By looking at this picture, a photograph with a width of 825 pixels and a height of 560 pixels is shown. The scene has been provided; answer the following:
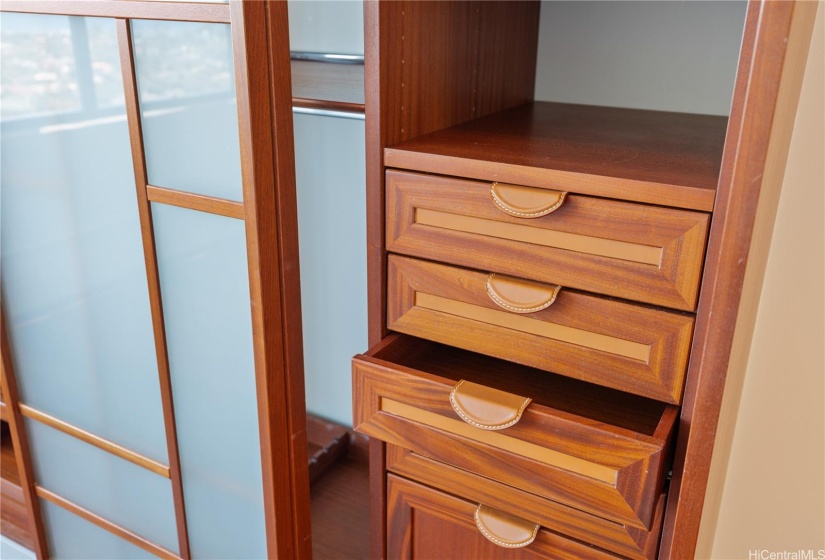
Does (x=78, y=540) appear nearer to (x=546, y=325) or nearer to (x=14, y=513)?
(x=14, y=513)

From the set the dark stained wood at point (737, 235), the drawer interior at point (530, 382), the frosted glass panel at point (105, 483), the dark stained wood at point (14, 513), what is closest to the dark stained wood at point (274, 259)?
the drawer interior at point (530, 382)

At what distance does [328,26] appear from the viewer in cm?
102

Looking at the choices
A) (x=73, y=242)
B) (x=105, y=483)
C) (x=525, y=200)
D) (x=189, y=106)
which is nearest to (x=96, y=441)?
(x=105, y=483)

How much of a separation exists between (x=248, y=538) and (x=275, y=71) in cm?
63

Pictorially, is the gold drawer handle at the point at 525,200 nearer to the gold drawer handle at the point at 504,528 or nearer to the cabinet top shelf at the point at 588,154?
the cabinet top shelf at the point at 588,154

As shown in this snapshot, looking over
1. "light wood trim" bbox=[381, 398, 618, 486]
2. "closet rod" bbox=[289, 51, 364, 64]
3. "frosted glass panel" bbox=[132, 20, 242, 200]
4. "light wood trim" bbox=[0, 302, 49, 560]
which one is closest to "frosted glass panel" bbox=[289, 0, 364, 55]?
"closet rod" bbox=[289, 51, 364, 64]

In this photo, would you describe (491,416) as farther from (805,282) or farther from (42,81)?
→ (42,81)

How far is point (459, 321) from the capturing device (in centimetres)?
83

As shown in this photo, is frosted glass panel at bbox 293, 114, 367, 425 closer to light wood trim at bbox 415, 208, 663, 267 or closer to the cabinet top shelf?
the cabinet top shelf

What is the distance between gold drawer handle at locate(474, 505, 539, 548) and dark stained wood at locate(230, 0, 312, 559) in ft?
0.81

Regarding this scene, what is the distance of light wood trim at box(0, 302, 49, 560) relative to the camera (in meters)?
1.12

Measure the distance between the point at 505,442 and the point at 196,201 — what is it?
0.45 metres

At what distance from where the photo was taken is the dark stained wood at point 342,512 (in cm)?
121
